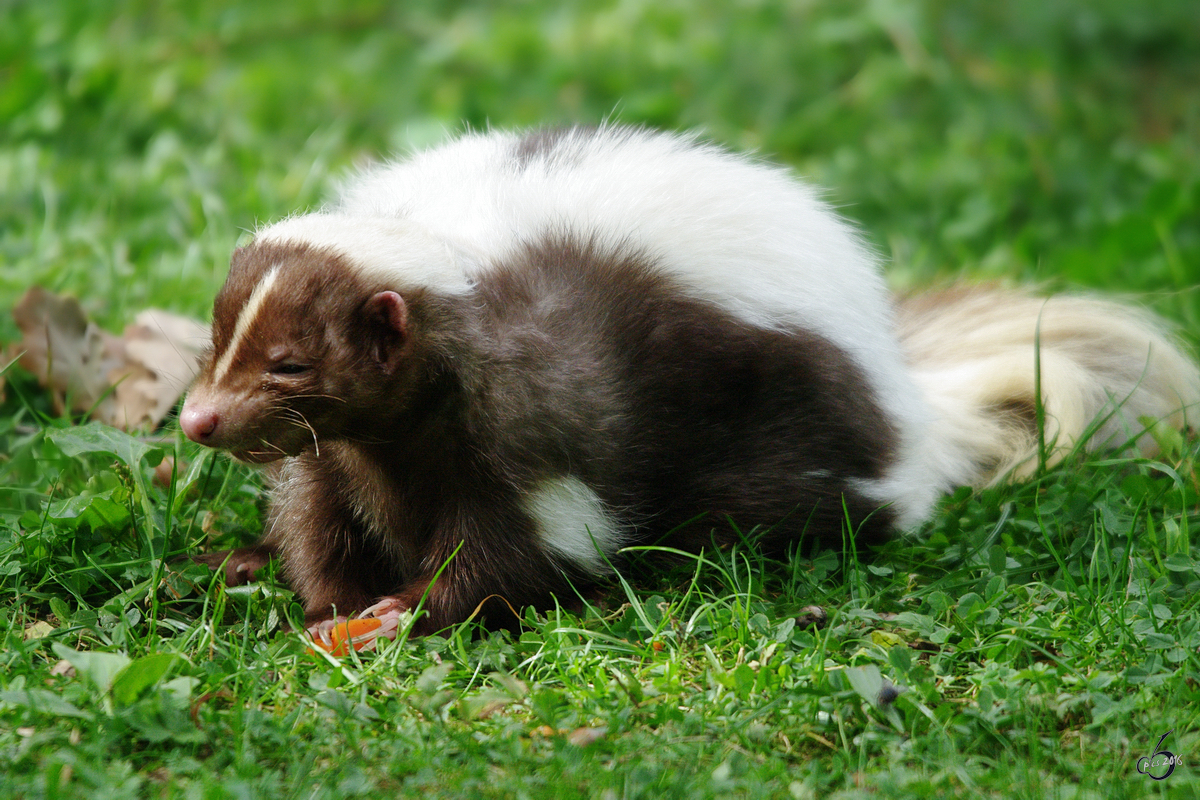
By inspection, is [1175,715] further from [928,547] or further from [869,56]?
[869,56]

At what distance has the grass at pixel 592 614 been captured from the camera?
8.93ft

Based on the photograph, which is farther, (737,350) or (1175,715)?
(737,350)

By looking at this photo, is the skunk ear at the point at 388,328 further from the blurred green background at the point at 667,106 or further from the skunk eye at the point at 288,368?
the blurred green background at the point at 667,106

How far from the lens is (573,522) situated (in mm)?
3445

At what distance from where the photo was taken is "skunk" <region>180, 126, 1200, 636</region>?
322 centimetres

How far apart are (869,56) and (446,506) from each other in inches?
215

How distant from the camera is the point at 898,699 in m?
2.91

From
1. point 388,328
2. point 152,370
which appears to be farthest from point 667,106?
point 388,328

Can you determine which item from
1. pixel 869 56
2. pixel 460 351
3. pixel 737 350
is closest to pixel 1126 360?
pixel 737 350

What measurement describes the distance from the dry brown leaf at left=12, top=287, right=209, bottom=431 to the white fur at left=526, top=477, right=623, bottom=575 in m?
1.49

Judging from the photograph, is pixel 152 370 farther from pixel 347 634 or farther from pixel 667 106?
pixel 667 106

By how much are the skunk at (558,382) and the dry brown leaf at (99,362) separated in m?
0.86

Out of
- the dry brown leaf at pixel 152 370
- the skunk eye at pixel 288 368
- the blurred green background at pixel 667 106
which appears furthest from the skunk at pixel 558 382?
the blurred green background at pixel 667 106

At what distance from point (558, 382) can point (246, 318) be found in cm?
80
